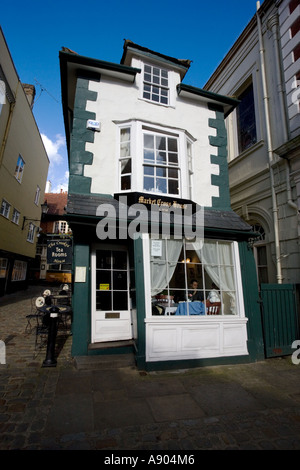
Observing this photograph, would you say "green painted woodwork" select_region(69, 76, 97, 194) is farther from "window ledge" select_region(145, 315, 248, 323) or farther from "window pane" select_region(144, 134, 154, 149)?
"window ledge" select_region(145, 315, 248, 323)

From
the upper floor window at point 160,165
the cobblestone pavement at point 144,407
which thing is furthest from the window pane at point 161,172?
the cobblestone pavement at point 144,407

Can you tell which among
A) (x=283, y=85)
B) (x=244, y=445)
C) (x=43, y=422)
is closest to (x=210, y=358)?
(x=244, y=445)

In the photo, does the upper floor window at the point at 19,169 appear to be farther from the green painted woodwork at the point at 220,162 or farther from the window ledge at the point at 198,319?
the window ledge at the point at 198,319

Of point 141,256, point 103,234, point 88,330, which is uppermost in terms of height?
point 103,234

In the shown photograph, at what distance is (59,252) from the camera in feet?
26.3

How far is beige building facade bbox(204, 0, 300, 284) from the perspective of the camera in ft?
24.6

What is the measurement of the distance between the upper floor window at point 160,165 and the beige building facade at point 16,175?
1075 centimetres

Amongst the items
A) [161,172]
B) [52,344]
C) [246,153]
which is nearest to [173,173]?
[161,172]

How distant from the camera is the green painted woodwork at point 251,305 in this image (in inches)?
217

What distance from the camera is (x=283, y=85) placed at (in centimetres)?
825

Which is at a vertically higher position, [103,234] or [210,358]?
[103,234]

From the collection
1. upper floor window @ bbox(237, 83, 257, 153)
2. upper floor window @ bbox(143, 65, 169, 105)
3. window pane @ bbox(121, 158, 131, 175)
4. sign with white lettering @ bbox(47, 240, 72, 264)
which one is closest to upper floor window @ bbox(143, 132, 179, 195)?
window pane @ bbox(121, 158, 131, 175)

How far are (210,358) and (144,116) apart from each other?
6.41 meters
